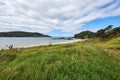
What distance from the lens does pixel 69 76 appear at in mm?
5535

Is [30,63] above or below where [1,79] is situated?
above

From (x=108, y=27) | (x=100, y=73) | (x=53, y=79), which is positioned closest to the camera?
(x=53, y=79)

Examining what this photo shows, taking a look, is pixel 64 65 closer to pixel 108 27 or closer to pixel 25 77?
pixel 25 77

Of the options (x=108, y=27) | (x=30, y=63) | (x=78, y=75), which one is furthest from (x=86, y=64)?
(x=108, y=27)

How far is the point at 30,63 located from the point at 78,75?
2.06 metres

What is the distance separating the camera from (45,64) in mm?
6176

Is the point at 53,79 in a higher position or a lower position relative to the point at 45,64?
lower

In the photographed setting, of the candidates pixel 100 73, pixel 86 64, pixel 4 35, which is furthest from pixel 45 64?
pixel 4 35

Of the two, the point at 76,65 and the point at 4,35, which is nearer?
the point at 76,65

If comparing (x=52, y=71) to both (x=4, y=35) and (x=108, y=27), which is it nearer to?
(x=108, y=27)

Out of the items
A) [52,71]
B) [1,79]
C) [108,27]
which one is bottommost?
[1,79]

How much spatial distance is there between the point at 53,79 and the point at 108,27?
178ft

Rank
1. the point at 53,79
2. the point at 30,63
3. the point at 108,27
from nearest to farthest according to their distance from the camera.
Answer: the point at 53,79 < the point at 30,63 < the point at 108,27

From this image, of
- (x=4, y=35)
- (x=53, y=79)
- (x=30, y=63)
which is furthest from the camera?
(x=4, y=35)
